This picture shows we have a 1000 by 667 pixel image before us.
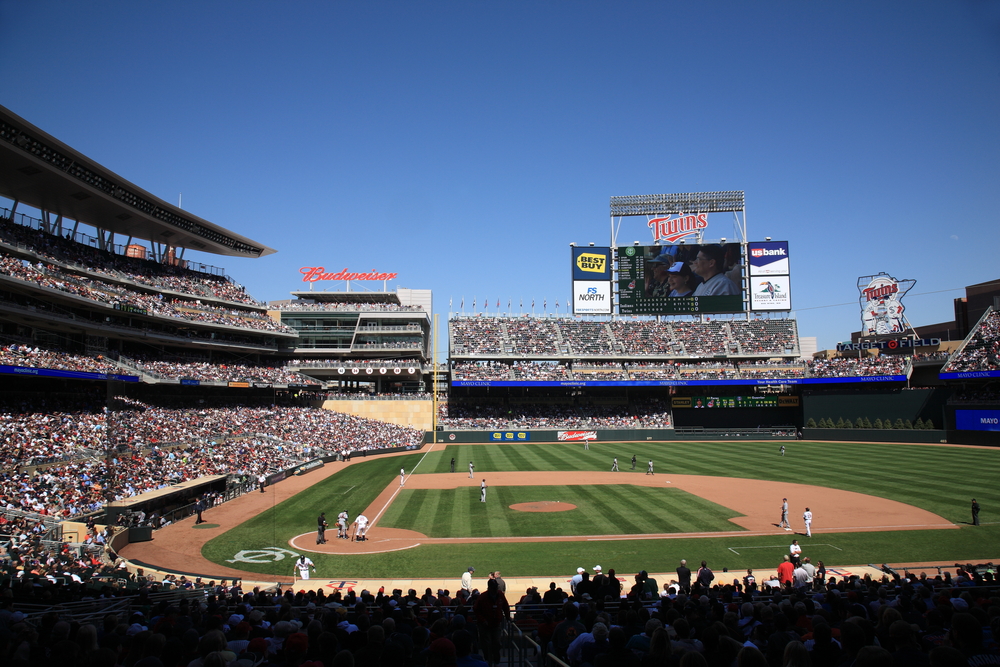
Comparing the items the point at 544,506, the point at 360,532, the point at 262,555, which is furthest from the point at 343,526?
the point at 544,506

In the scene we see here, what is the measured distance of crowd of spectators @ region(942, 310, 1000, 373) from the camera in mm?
50781

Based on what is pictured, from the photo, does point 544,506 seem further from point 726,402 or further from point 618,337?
point 618,337

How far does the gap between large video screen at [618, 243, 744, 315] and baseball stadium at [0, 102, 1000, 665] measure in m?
0.33

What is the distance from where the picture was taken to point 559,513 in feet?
87.8

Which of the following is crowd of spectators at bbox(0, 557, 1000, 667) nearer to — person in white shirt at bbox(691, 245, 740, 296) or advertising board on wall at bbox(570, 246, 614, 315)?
advertising board on wall at bbox(570, 246, 614, 315)

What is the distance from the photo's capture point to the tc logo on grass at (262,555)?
20.0 m

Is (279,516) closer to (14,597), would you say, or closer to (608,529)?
(608,529)

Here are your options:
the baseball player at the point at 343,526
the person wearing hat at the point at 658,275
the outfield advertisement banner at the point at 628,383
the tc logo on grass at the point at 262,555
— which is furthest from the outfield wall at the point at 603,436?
the tc logo on grass at the point at 262,555

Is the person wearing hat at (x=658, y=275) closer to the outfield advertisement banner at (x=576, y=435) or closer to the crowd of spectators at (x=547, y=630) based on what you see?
the outfield advertisement banner at (x=576, y=435)

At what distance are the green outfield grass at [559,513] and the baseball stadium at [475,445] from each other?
23cm

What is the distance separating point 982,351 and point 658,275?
100 feet

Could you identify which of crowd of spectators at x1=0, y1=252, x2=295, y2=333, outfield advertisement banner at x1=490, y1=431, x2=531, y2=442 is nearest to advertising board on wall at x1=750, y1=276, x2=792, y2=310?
outfield advertisement banner at x1=490, y1=431, x2=531, y2=442

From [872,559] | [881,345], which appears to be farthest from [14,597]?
[881,345]

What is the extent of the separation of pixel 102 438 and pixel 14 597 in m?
23.5
